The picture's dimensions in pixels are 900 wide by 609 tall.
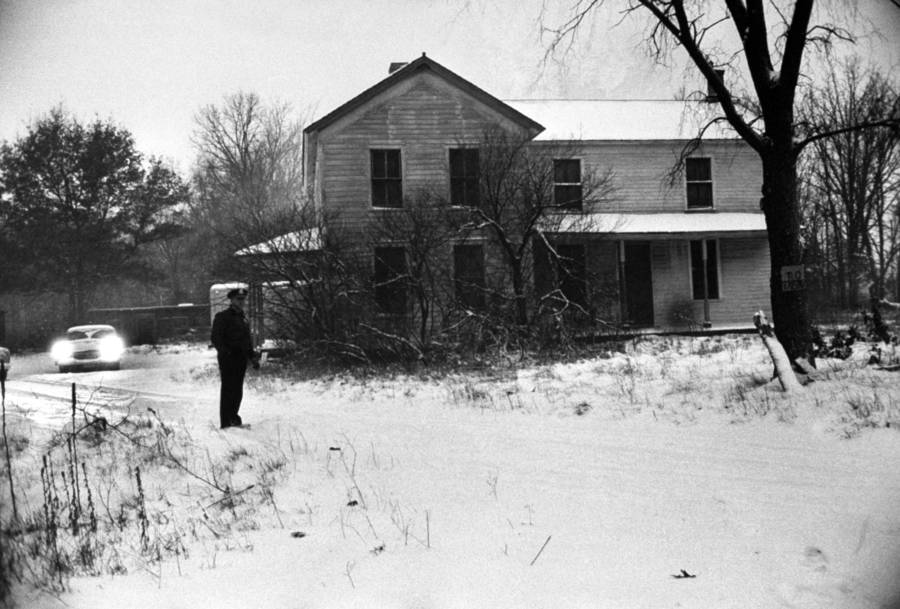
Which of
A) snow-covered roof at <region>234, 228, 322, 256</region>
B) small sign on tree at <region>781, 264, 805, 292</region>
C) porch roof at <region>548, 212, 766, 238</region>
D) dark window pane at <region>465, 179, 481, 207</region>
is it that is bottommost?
small sign on tree at <region>781, 264, 805, 292</region>

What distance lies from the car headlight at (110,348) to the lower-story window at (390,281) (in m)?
6.26

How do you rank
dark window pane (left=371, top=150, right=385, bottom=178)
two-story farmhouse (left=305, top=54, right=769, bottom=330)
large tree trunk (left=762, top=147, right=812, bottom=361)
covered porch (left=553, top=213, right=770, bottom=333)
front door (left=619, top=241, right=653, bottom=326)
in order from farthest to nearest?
front door (left=619, top=241, right=653, bottom=326), covered porch (left=553, top=213, right=770, bottom=333), dark window pane (left=371, top=150, right=385, bottom=178), two-story farmhouse (left=305, top=54, right=769, bottom=330), large tree trunk (left=762, top=147, right=812, bottom=361)

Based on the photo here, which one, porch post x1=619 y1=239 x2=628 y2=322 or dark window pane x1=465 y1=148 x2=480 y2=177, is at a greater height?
dark window pane x1=465 y1=148 x2=480 y2=177

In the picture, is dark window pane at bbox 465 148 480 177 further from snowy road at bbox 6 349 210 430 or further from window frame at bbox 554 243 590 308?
snowy road at bbox 6 349 210 430

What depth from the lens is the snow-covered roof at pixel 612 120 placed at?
1697 cm

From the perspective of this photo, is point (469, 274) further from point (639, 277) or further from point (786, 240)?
point (639, 277)

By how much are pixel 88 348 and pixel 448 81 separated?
12.1 m

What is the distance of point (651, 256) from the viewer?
17.0 m

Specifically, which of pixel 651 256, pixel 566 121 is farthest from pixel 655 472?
pixel 566 121

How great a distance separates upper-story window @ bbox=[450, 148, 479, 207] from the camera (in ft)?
44.6

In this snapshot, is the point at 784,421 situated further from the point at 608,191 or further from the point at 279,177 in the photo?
the point at 608,191

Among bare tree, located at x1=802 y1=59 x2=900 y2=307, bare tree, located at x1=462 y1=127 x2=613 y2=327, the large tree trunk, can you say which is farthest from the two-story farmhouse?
the large tree trunk

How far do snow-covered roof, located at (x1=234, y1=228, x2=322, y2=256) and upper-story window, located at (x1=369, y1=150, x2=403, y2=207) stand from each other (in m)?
4.65

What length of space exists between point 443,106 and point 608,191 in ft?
15.6
